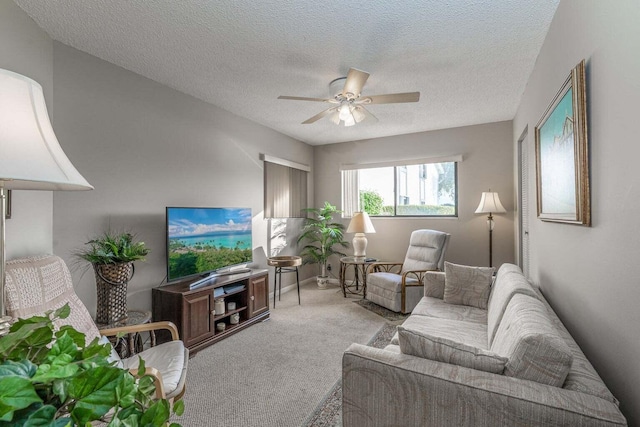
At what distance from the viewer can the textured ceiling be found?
1947mm

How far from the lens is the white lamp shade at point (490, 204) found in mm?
4102

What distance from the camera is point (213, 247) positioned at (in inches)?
132

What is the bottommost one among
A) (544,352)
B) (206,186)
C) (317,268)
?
(317,268)

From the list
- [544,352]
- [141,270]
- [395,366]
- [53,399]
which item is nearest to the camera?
[53,399]

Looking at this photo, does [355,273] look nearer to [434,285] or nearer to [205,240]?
[434,285]

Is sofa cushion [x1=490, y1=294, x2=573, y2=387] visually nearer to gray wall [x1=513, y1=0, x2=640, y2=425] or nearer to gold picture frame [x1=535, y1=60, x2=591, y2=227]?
gray wall [x1=513, y1=0, x2=640, y2=425]

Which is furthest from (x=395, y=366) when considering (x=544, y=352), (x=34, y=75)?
(x=34, y=75)

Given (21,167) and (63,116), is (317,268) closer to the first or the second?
(63,116)

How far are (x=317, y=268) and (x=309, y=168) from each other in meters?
1.80

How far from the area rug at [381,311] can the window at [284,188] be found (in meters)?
1.76

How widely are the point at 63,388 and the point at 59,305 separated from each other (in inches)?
69.2

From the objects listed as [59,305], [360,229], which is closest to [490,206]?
[360,229]

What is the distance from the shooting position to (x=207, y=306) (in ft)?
9.80

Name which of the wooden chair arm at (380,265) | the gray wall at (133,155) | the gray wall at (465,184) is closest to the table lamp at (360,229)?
the wooden chair arm at (380,265)
